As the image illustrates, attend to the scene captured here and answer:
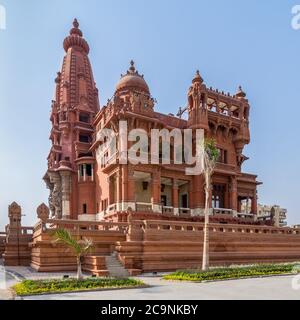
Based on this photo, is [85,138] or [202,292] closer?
[202,292]

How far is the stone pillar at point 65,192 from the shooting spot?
123 feet

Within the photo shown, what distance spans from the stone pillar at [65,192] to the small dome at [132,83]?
35.9ft

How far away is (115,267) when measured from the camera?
66.1 ft

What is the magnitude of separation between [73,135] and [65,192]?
271 inches

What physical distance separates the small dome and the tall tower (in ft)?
20.9

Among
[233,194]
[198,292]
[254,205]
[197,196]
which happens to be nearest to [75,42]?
[197,196]

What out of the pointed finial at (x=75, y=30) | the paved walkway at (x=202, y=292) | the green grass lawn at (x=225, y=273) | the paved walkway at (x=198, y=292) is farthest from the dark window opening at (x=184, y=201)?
the pointed finial at (x=75, y=30)

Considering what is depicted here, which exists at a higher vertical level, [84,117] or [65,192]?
[84,117]

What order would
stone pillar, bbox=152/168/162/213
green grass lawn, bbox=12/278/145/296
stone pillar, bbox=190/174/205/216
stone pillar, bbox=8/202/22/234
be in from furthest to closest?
stone pillar, bbox=190/174/205/216
stone pillar, bbox=152/168/162/213
stone pillar, bbox=8/202/22/234
green grass lawn, bbox=12/278/145/296

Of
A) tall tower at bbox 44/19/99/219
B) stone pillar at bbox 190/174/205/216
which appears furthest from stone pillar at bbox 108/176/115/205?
stone pillar at bbox 190/174/205/216

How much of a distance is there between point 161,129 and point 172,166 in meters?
3.72

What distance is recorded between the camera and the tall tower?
122ft

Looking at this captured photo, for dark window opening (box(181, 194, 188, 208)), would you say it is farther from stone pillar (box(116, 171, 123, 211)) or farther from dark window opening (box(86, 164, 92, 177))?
dark window opening (box(86, 164, 92, 177))

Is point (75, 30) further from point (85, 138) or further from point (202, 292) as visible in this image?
point (202, 292)
